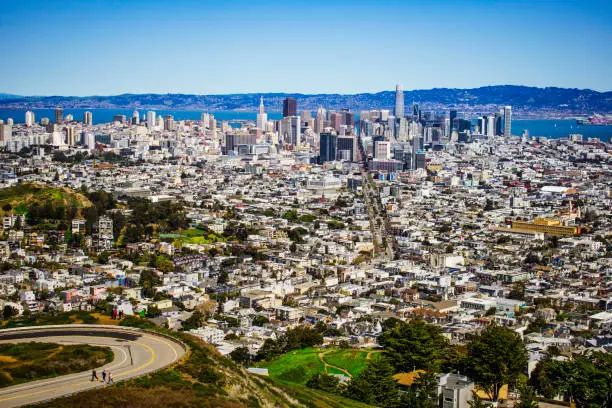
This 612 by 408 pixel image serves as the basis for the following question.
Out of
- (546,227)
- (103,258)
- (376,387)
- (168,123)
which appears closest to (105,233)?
(103,258)

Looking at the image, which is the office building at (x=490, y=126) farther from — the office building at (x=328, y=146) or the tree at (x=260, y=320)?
the tree at (x=260, y=320)

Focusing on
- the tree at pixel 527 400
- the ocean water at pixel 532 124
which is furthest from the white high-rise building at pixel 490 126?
the tree at pixel 527 400

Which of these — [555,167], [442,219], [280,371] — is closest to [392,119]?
[555,167]

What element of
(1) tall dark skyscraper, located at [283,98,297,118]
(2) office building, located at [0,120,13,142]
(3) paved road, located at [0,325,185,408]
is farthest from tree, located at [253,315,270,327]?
(1) tall dark skyscraper, located at [283,98,297,118]

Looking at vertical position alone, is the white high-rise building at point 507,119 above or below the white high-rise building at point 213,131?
above

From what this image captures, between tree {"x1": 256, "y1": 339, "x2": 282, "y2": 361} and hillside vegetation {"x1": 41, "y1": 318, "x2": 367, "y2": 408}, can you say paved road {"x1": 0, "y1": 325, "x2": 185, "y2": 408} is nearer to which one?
hillside vegetation {"x1": 41, "y1": 318, "x2": 367, "y2": 408}
